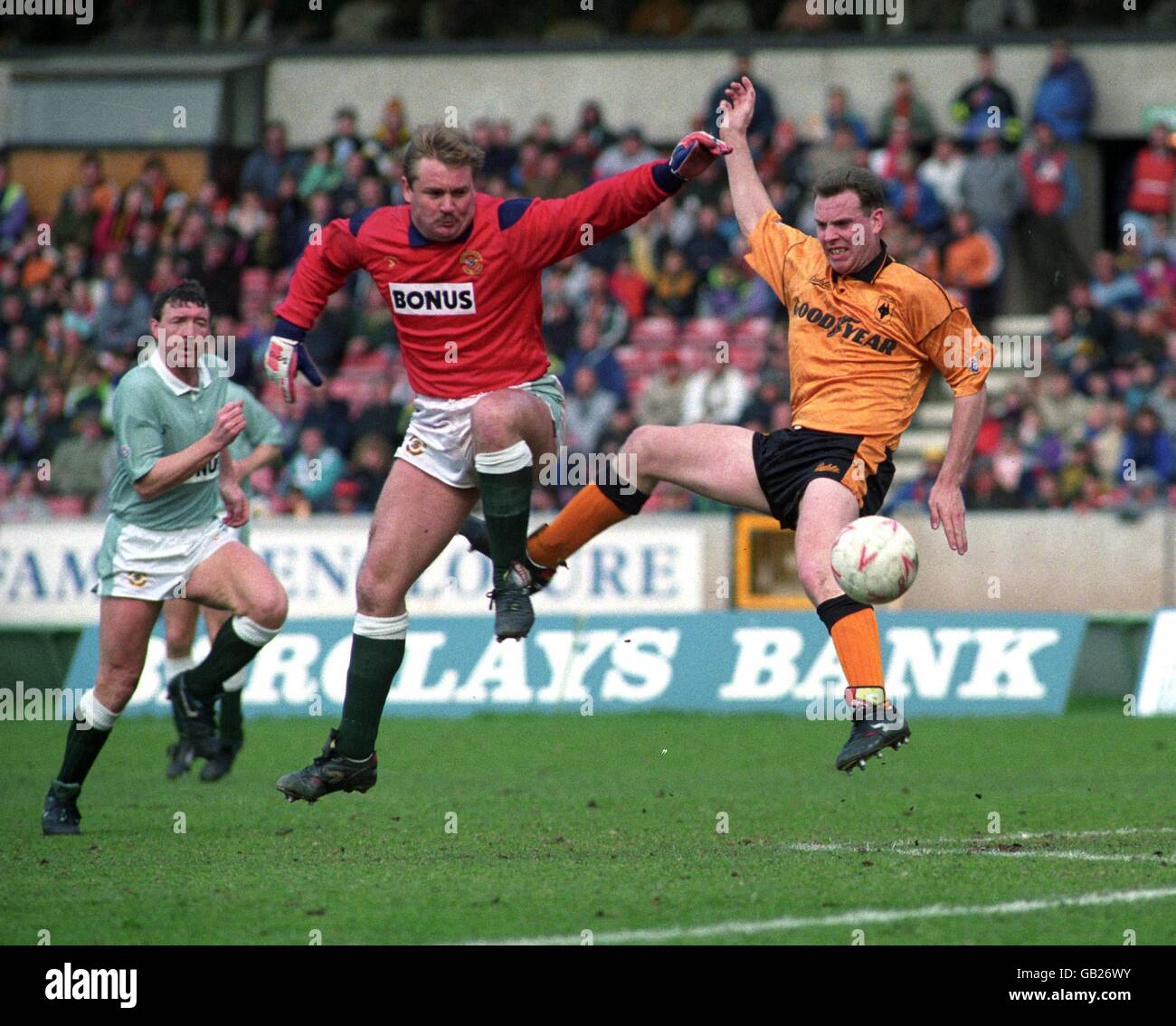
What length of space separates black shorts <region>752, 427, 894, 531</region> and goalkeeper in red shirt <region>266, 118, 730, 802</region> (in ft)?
3.03

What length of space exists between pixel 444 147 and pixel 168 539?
2.57 meters

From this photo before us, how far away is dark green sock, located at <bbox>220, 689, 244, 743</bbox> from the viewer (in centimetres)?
1096

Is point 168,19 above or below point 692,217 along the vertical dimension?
Answer: above

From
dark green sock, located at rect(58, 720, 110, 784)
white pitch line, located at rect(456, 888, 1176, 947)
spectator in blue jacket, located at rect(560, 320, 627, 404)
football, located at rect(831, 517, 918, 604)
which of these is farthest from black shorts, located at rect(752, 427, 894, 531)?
spectator in blue jacket, located at rect(560, 320, 627, 404)

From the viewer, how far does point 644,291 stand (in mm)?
19609

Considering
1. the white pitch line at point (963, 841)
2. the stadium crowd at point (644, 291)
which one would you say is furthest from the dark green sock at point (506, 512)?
the stadium crowd at point (644, 291)

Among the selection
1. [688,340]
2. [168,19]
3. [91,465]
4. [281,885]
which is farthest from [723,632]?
[168,19]

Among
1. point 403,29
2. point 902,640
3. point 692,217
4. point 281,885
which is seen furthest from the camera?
point 403,29

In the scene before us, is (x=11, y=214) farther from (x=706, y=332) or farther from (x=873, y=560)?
(x=873, y=560)

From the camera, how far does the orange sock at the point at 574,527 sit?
8.47 m
